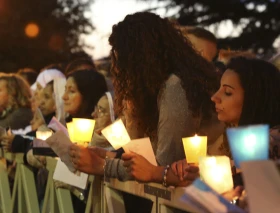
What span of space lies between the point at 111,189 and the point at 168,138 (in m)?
0.73

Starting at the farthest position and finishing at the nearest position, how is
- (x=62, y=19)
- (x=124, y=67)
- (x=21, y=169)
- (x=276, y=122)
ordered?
(x=62, y=19)
(x=21, y=169)
(x=124, y=67)
(x=276, y=122)

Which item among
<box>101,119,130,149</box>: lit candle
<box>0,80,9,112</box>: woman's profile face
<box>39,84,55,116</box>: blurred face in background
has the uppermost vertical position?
<box>0,80,9,112</box>: woman's profile face

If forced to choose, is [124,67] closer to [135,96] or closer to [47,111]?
[135,96]

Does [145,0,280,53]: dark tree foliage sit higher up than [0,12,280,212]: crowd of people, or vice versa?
[145,0,280,53]: dark tree foliage

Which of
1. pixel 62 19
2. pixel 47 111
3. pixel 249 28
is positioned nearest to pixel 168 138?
pixel 47 111

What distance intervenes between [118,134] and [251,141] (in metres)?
1.91

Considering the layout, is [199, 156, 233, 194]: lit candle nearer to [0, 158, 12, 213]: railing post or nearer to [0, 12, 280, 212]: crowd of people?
[0, 12, 280, 212]: crowd of people

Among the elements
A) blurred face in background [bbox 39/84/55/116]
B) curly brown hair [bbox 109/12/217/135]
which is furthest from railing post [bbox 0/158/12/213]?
curly brown hair [bbox 109/12/217/135]

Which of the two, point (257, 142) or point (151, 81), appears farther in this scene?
point (151, 81)

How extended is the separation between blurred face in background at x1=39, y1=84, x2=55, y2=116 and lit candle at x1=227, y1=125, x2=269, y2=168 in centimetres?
543

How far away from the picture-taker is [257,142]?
282cm

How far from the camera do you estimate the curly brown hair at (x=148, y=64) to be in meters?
4.74

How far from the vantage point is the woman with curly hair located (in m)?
4.53

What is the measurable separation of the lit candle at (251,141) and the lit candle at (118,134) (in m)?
1.81
